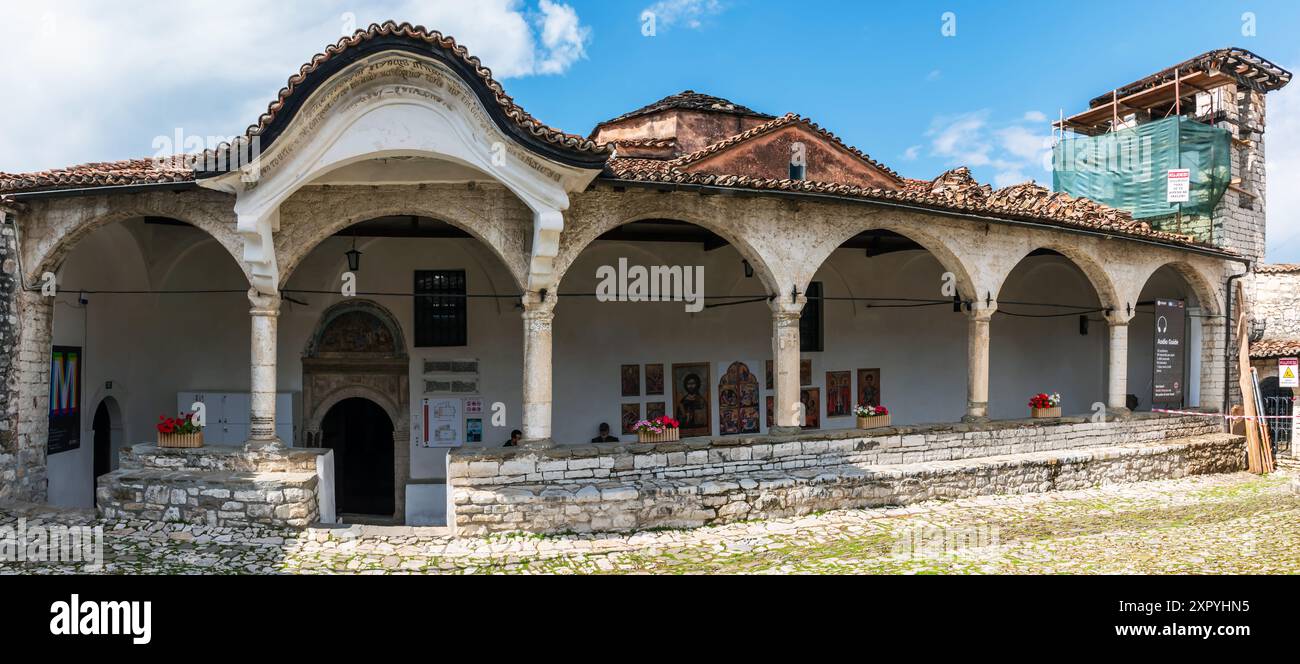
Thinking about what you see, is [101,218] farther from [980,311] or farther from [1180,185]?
[1180,185]

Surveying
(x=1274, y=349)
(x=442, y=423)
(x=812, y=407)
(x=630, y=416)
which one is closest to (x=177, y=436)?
(x=442, y=423)

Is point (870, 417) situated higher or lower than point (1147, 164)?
lower

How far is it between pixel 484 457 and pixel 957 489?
223 inches

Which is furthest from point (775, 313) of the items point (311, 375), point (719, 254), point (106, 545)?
point (106, 545)

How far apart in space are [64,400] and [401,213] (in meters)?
4.75

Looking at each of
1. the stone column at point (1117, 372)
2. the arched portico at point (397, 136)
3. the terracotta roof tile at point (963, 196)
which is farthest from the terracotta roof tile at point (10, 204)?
the stone column at point (1117, 372)

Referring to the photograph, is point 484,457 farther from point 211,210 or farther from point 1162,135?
point 1162,135

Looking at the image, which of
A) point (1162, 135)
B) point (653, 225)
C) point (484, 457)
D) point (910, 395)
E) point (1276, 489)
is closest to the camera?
point (484, 457)

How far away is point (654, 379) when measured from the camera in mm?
11461

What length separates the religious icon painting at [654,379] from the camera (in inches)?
450

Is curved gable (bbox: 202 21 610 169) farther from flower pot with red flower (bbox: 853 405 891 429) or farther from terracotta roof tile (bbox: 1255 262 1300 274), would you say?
Result: terracotta roof tile (bbox: 1255 262 1300 274)

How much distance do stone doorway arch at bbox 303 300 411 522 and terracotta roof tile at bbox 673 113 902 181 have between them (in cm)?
516

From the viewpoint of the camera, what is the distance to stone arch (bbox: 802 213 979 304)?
29.8ft

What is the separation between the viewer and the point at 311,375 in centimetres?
1021
